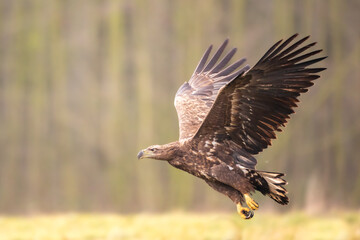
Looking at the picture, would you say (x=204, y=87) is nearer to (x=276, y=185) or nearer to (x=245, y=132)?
(x=245, y=132)

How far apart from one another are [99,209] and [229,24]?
256 cm

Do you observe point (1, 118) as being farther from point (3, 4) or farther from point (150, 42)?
point (150, 42)

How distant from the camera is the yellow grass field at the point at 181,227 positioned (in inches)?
254

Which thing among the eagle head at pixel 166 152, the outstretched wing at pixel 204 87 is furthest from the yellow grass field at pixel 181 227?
the eagle head at pixel 166 152

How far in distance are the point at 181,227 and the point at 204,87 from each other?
1.64 m

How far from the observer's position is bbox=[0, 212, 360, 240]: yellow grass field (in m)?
6.44

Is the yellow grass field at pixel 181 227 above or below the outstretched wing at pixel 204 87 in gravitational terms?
below

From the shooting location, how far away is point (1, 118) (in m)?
7.99

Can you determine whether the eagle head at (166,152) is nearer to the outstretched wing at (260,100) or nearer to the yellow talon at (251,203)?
the outstretched wing at (260,100)

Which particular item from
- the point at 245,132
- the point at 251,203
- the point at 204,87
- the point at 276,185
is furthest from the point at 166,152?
the point at 204,87

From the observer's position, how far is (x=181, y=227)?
22.4 ft

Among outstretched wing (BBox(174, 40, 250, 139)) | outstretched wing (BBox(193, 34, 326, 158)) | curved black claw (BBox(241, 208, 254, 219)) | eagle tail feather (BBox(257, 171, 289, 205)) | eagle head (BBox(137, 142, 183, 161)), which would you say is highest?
outstretched wing (BBox(174, 40, 250, 139))

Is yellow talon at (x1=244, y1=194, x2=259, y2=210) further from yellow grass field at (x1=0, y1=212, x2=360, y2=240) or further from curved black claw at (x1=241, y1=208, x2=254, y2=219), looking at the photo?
yellow grass field at (x1=0, y1=212, x2=360, y2=240)

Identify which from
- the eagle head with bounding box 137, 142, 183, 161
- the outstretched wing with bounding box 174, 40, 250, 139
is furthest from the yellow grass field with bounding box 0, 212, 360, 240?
the eagle head with bounding box 137, 142, 183, 161
